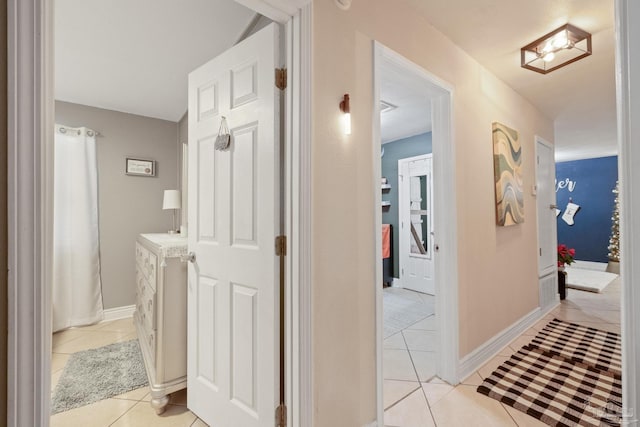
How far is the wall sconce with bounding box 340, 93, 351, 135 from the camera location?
142cm

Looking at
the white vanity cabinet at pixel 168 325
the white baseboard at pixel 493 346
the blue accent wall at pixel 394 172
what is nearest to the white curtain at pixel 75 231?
the white vanity cabinet at pixel 168 325

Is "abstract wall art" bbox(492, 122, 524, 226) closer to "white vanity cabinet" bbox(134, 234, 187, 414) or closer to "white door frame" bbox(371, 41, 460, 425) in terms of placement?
"white door frame" bbox(371, 41, 460, 425)

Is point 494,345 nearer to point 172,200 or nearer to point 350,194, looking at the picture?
point 350,194

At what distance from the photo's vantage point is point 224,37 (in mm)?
2111

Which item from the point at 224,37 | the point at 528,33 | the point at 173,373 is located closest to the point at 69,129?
the point at 224,37

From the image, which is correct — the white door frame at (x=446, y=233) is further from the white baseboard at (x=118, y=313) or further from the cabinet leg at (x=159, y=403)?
the white baseboard at (x=118, y=313)

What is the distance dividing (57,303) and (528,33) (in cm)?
492

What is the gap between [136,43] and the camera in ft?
7.03

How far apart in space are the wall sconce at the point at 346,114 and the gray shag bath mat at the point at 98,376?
2239 mm

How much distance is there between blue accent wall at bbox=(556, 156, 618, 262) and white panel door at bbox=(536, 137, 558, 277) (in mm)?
4290

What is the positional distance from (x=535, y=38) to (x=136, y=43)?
294 centimetres

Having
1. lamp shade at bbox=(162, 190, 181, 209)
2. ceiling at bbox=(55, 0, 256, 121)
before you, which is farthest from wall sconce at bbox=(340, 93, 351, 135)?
lamp shade at bbox=(162, 190, 181, 209)

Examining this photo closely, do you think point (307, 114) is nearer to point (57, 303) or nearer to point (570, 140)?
point (57, 303)

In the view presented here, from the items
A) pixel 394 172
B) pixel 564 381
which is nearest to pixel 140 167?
pixel 394 172
